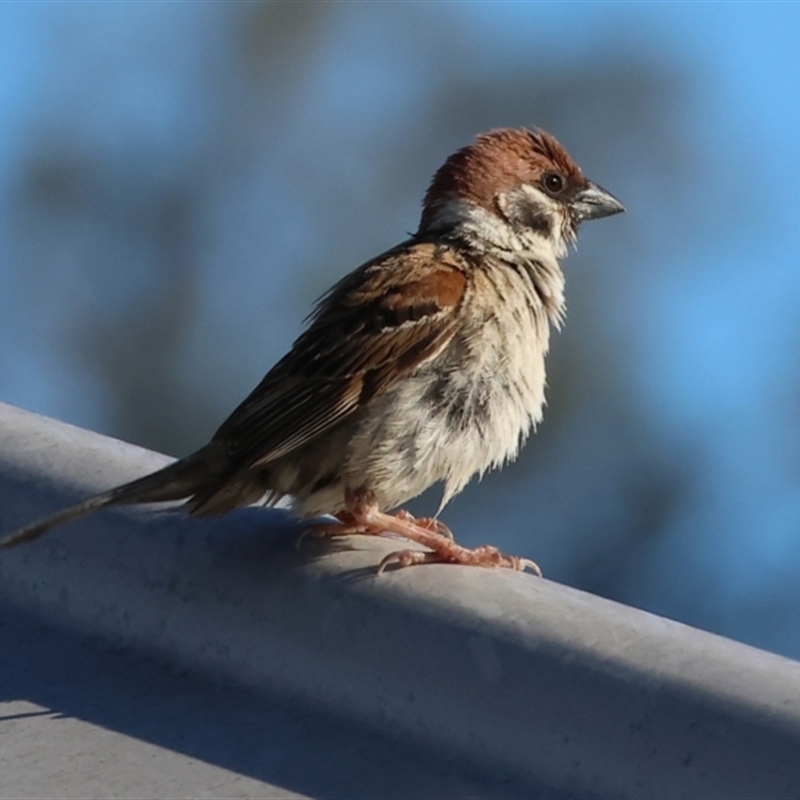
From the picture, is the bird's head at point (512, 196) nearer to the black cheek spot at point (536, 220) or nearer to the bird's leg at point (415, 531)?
the black cheek spot at point (536, 220)

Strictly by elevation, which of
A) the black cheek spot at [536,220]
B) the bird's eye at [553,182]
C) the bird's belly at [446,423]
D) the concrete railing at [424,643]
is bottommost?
the concrete railing at [424,643]

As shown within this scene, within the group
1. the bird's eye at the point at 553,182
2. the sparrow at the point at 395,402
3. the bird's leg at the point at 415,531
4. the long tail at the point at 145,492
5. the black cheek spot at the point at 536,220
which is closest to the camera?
the long tail at the point at 145,492

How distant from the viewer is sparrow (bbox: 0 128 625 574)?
12.9ft

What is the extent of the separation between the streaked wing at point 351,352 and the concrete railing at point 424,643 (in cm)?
37

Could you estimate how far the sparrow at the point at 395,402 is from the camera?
3918 mm

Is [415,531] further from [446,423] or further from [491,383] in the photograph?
[491,383]

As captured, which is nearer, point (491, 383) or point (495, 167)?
point (491, 383)

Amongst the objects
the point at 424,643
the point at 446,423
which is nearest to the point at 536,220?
the point at 446,423

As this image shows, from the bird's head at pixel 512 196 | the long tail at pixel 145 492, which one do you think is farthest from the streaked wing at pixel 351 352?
the bird's head at pixel 512 196

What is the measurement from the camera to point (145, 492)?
139 inches

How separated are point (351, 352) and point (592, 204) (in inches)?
44.7

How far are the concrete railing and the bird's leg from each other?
14 cm

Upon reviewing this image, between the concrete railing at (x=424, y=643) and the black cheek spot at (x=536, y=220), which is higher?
the black cheek spot at (x=536, y=220)

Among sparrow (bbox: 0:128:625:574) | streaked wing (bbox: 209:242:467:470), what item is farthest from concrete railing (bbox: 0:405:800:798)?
streaked wing (bbox: 209:242:467:470)
